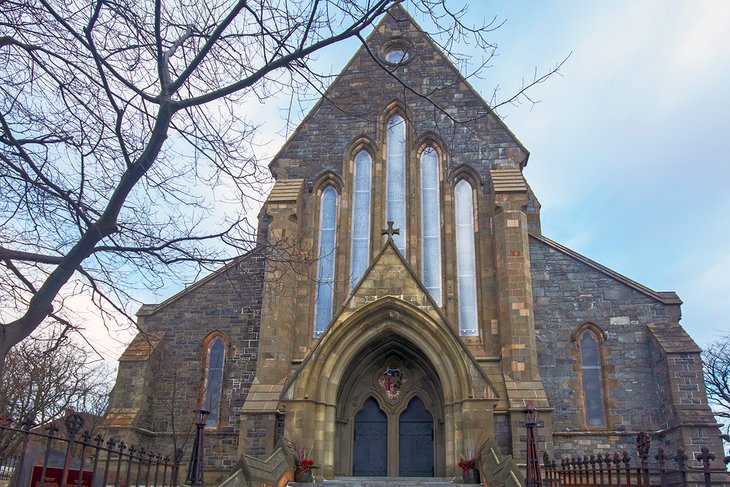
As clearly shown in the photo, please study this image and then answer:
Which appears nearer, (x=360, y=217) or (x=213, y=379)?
(x=213, y=379)

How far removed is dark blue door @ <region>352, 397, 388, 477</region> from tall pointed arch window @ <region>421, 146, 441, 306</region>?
10.2 feet

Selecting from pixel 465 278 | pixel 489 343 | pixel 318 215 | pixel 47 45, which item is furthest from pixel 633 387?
pixel 47 45

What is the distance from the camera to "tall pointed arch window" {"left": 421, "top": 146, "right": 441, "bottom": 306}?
17.0 m

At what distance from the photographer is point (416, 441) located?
1566 cm

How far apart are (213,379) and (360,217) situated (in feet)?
18.9

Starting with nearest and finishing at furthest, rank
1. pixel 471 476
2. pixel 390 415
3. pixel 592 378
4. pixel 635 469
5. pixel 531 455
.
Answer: pixel 635 469 → pixel 531 455 → pixel 471 476 → pixel 390 415 → pixel 592 378

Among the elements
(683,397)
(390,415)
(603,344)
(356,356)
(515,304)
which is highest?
(515,304)

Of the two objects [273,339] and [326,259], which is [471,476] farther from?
A: [326,259]

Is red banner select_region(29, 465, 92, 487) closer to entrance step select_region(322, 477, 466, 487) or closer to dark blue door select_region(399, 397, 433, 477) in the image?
entrance step select_region(322, 477, 466, 487)

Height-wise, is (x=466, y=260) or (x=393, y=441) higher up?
(x=466, y=260)

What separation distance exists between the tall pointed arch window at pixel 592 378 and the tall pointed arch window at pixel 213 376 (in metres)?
9.18

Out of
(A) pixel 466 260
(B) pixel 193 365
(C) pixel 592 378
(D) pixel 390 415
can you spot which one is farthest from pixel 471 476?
(B) pixel 193 365

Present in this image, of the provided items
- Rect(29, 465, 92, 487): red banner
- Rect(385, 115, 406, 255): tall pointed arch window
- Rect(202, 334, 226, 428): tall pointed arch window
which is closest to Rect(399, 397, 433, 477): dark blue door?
Rect(385, 115, 406, 255): tall pointed arch window

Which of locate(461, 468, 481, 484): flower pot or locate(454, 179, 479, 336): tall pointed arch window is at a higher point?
locate(454, 179, 479, 336): tall pointed arch window
